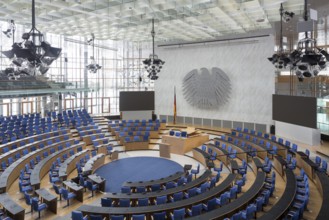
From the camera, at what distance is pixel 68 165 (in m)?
13.5

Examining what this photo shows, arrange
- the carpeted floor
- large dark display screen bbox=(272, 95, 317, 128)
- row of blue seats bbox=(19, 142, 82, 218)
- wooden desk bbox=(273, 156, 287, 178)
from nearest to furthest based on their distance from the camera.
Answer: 1. row of blue seats bbox=(19, 142, 82, 218)
2. wooden desk bbox=(273, 156, 287, 178)
3. the carpeted floor
4. large dark display screen bbox=(272, 95, 317, 128)

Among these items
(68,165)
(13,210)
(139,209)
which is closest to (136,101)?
(68,165)

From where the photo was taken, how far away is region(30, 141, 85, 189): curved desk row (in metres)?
10.6

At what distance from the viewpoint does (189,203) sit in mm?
8766

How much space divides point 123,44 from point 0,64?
1150 cm

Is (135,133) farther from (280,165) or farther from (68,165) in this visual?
(280,165)

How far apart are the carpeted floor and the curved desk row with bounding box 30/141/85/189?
2.14m

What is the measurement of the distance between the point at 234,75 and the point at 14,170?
1702 cm

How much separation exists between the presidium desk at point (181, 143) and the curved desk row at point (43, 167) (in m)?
5.47

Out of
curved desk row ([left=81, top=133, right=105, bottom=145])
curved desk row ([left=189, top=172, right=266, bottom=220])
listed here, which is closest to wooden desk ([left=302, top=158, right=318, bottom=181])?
curved desk row ([left=189, top=172, right=266, bottom=220])

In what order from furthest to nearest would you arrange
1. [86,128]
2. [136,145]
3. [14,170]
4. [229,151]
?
[86,128]
[136,145]
[229,151]
[14,170]

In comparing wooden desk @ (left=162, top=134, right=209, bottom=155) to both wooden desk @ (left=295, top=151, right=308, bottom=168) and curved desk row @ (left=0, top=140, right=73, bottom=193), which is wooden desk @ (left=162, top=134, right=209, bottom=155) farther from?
curved desk row @ (left=0, top=140, right=73, bottom=193)

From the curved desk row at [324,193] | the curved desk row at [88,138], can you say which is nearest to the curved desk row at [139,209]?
the curved desk row at [324,193]

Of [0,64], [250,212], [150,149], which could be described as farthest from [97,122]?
[250,212]
